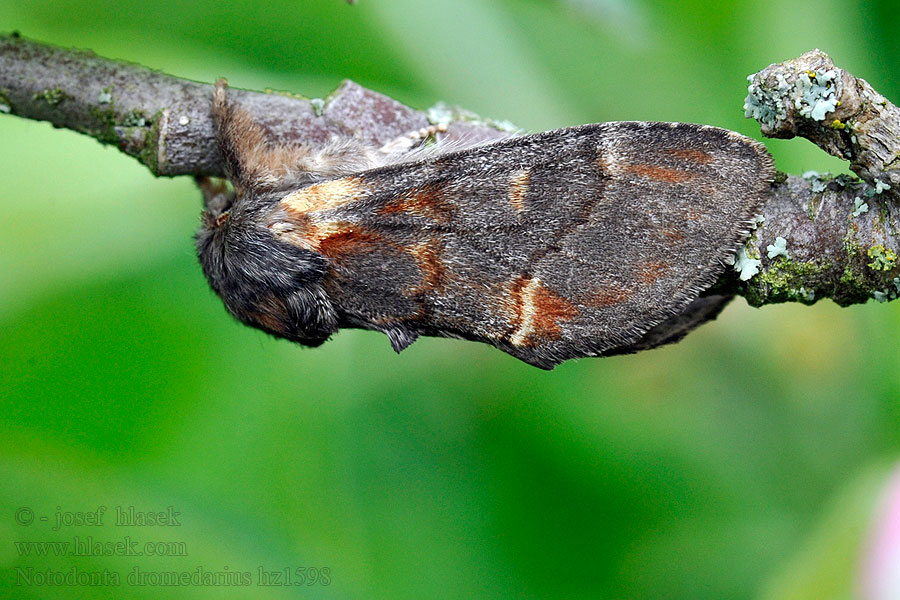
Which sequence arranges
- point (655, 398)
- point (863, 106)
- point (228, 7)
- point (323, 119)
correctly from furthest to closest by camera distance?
1. point (228, 7)
2. point (655, 398)
3. point (323, 119)
4. point (863, 106)

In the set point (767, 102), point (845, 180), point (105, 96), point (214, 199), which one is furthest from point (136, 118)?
point (845, 180)

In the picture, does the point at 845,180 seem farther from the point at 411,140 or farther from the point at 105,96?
the point at 105,96

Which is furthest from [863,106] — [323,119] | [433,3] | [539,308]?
[433,3]

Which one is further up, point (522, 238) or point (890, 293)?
point (522, 238)

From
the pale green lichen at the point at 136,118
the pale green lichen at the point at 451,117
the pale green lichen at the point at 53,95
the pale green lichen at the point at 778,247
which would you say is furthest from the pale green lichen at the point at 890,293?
the pale green lichen at the point at 53,95

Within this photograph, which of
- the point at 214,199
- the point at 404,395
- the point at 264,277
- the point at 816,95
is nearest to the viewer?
the point at 816,95

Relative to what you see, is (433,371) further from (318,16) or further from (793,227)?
(793,227)

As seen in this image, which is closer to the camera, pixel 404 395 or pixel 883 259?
pixel 883 259
